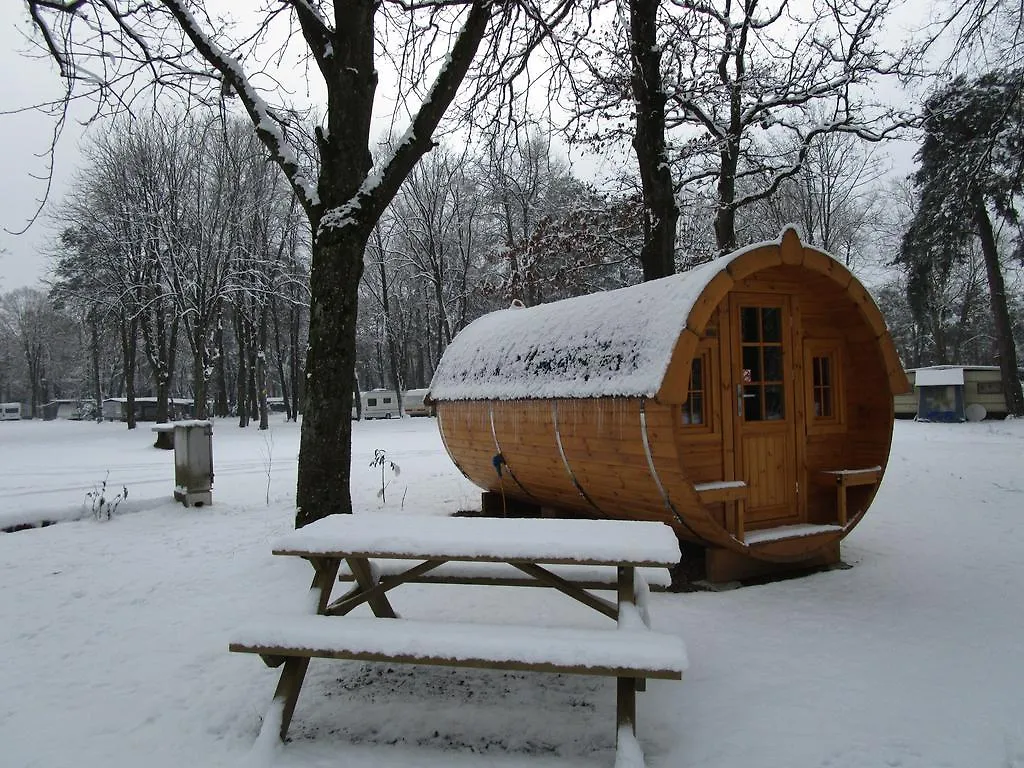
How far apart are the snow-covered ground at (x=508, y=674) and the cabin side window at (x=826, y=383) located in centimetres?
139

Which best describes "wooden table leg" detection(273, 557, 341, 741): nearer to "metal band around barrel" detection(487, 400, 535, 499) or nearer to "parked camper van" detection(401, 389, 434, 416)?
"metal band around barrel" detection(487, 400, 535, 499)

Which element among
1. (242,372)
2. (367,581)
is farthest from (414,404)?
(367,581)

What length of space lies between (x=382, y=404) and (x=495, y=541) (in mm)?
34468

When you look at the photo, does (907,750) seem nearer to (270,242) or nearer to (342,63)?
(342,63)

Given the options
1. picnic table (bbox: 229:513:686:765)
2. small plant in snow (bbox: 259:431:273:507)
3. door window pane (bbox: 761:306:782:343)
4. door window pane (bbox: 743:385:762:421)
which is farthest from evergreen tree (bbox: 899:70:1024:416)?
small plant in snow (bbox: 259:431:273:507)

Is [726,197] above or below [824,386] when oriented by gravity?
above

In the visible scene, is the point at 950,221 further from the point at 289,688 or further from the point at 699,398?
the point at 289,688

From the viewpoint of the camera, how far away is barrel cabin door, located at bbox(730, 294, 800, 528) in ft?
18.6

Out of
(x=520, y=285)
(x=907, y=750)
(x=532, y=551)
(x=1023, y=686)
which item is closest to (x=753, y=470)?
(x=1023, y=686)

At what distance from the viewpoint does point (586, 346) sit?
585cm

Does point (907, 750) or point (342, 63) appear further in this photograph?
point (342, 63)

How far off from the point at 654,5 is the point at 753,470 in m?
7.11

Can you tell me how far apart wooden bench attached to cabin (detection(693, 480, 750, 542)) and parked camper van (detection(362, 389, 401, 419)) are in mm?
32038

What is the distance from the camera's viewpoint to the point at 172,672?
376 centimetres
